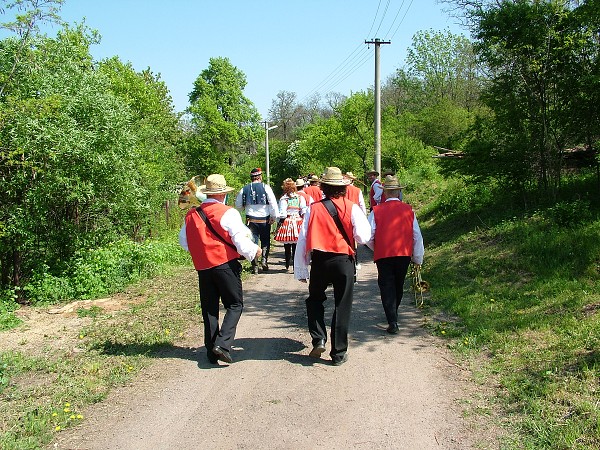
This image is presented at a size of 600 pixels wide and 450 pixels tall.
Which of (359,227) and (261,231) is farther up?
(359,227)

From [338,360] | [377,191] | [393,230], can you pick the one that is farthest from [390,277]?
[377,191]

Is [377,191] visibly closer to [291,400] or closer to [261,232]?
[261,232]

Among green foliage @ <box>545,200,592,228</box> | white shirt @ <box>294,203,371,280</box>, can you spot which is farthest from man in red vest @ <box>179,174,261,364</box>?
green foliage @ <box>545,200,592,228</box>

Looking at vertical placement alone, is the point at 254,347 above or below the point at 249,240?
below

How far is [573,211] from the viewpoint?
981cm

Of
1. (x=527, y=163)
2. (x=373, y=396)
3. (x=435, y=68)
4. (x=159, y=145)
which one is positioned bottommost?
(x=373, y=396)

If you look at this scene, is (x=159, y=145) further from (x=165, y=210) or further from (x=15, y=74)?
(x=15, y=74)

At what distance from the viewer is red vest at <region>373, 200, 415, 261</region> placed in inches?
269

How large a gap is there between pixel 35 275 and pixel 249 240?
7.52 metres

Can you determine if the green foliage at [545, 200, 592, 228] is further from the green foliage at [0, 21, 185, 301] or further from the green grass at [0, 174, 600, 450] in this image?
the green foliage at [0, 21, 185, 301]

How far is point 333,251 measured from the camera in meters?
5.80

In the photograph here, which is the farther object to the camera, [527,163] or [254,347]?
[527,163]

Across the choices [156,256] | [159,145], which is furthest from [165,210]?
[156,256]

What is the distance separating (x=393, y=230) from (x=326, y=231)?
1.35m
